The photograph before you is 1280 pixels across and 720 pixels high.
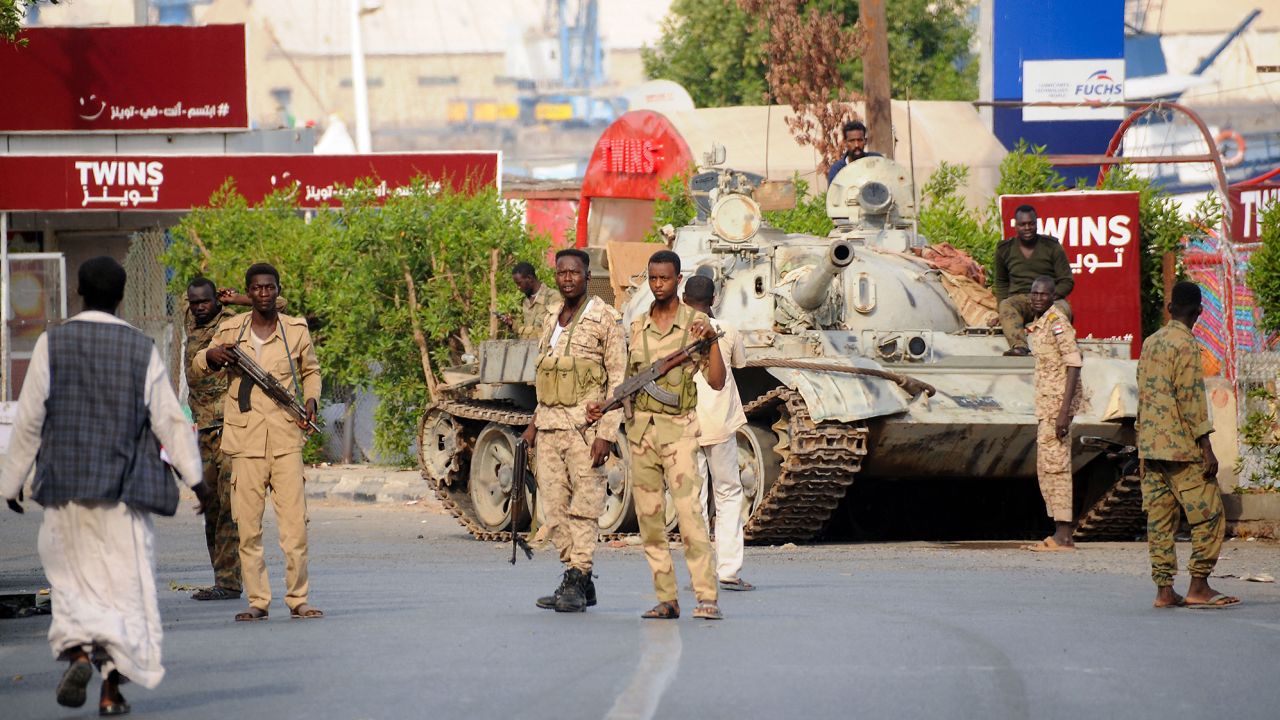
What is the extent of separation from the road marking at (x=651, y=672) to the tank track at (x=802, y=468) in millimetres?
5073

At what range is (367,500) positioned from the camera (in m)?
21.7

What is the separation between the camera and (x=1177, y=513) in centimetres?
1028

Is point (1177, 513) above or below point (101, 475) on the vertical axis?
below

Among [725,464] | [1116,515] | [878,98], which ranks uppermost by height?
[878,98]

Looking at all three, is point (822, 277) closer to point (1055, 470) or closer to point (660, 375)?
point (1055, 470)

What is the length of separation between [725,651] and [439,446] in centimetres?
1052

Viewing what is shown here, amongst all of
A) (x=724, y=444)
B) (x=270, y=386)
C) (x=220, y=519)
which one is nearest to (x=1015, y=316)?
(x=724, y=444)

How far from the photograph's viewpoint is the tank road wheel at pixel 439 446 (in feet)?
59.7

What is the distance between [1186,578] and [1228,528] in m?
4.26

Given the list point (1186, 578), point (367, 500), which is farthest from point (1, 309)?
point (1186, 578)

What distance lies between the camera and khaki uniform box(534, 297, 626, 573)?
9953 millimetres

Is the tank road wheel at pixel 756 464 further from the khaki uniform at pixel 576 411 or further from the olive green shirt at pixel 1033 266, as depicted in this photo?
the khaki uniform at pixel 576 411

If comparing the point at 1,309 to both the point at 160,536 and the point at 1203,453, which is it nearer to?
the point at 160,536

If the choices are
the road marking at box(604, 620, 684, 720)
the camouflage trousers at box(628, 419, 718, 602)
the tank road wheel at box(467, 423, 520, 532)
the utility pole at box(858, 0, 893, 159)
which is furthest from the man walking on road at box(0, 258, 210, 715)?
the utility pole at box(858, 0, 893, 159)
